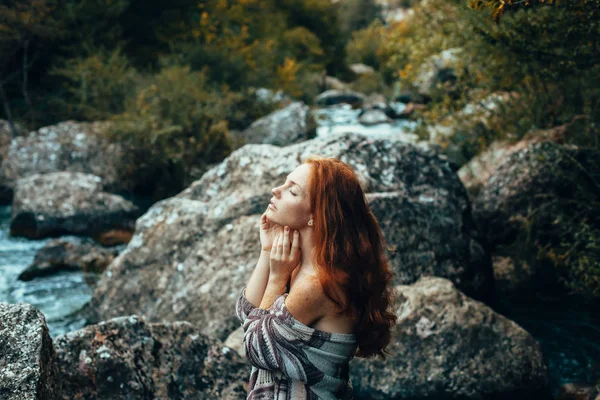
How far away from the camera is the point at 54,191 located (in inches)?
448

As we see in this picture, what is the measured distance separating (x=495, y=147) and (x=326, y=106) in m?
14.6

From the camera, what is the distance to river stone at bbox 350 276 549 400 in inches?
218

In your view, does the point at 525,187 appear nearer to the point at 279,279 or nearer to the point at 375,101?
the point at 279,279

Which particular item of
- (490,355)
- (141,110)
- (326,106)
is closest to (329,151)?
(490,355)

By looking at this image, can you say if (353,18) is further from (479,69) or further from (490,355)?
(490,355)

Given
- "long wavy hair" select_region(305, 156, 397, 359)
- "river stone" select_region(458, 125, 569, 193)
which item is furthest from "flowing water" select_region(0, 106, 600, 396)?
"long wavy hair" select_region(305, 156, 397, 359)

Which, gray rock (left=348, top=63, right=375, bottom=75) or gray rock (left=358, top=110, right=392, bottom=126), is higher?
gray rock (left=358, top=110, right=392, bottom=126)

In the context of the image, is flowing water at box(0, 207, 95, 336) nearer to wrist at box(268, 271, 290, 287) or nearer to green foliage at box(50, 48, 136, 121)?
wrist at box(268, 271, 290, 287)

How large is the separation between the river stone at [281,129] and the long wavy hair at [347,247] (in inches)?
430

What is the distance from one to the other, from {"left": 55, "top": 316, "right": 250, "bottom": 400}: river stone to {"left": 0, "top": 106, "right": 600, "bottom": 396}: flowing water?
340 cm

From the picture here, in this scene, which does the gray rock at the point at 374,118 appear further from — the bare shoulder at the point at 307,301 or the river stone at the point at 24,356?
the bare shoulder at the point at 307,301

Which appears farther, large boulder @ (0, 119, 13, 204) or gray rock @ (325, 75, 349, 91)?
gray rock @ (325, 75, 349, 91)

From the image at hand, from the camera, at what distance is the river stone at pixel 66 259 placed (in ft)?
30.3

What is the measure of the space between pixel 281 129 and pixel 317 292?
37.9ft
